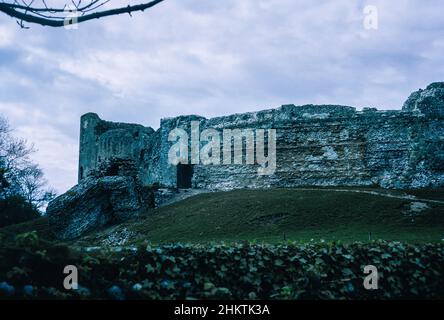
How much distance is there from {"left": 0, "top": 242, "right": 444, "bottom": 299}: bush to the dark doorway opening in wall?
89.4ft

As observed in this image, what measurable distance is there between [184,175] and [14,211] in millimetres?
12266

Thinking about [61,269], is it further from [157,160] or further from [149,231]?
[157,160]

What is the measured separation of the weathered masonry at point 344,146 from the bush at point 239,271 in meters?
18.9

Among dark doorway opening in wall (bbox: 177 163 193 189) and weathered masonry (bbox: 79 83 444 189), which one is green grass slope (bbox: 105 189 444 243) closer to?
weathered masonry (bbox: 79 83 444 189)

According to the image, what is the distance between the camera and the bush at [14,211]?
107 feet

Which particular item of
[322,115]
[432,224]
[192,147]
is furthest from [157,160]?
[432,224]

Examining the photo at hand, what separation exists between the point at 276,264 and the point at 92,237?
1615 cm

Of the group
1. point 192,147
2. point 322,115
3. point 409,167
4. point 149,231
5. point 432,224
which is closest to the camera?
point 432,224

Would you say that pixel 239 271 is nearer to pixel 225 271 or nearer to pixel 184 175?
pixel 225 271

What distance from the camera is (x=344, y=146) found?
30.3 meters

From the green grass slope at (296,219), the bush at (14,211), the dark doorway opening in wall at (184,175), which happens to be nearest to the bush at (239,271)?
the green grass slope at (296,219)

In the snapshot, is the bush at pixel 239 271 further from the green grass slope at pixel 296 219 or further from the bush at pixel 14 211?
the bush at pixel 14 211

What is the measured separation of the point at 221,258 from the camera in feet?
28.8

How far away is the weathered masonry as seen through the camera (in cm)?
2847
